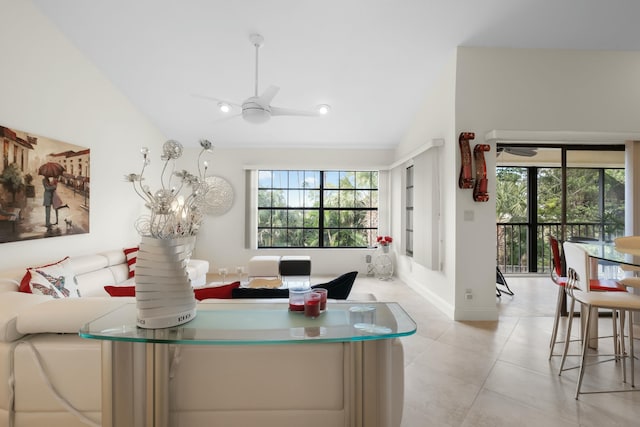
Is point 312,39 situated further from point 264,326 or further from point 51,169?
point 264,326

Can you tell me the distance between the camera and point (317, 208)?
19.4ft

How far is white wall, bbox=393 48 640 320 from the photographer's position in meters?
3.31

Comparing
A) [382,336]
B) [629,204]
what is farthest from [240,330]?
[629,204]

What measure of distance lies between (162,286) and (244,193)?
4740 millimetres

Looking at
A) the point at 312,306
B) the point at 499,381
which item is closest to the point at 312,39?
the point at 312,306

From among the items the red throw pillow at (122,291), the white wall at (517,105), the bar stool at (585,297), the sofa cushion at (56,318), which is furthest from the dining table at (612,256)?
the red throw pillow at (122,291)

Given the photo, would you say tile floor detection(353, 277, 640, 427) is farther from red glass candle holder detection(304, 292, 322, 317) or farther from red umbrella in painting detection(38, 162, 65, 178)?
red umbrella in painting detection(38, 162, 65, 178)

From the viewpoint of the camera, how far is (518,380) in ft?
6.98

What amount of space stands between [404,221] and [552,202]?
10.1 feet

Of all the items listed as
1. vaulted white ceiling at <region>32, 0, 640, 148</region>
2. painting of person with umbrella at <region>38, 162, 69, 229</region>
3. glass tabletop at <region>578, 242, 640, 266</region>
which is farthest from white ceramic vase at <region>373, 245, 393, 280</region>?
painting of person with umbrella at <region>38, 162, 69, 229</region>

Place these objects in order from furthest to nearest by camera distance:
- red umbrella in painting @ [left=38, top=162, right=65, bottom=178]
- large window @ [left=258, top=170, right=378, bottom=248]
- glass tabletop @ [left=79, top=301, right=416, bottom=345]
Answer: large window @ [left=258, top=170, right=378, bottom=248] < red umbrella in painting @ [left=38, top=162, right=65, bottom=178] < glass tabletop @ [left=79, top=301, right=416, bottom=345]

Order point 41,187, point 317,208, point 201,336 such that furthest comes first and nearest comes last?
1. point 317,208
2. point 41,187
3. point 201,336

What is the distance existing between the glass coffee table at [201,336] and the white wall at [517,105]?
8.24 ft

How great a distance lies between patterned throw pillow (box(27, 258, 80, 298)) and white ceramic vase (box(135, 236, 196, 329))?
1.79 meters
